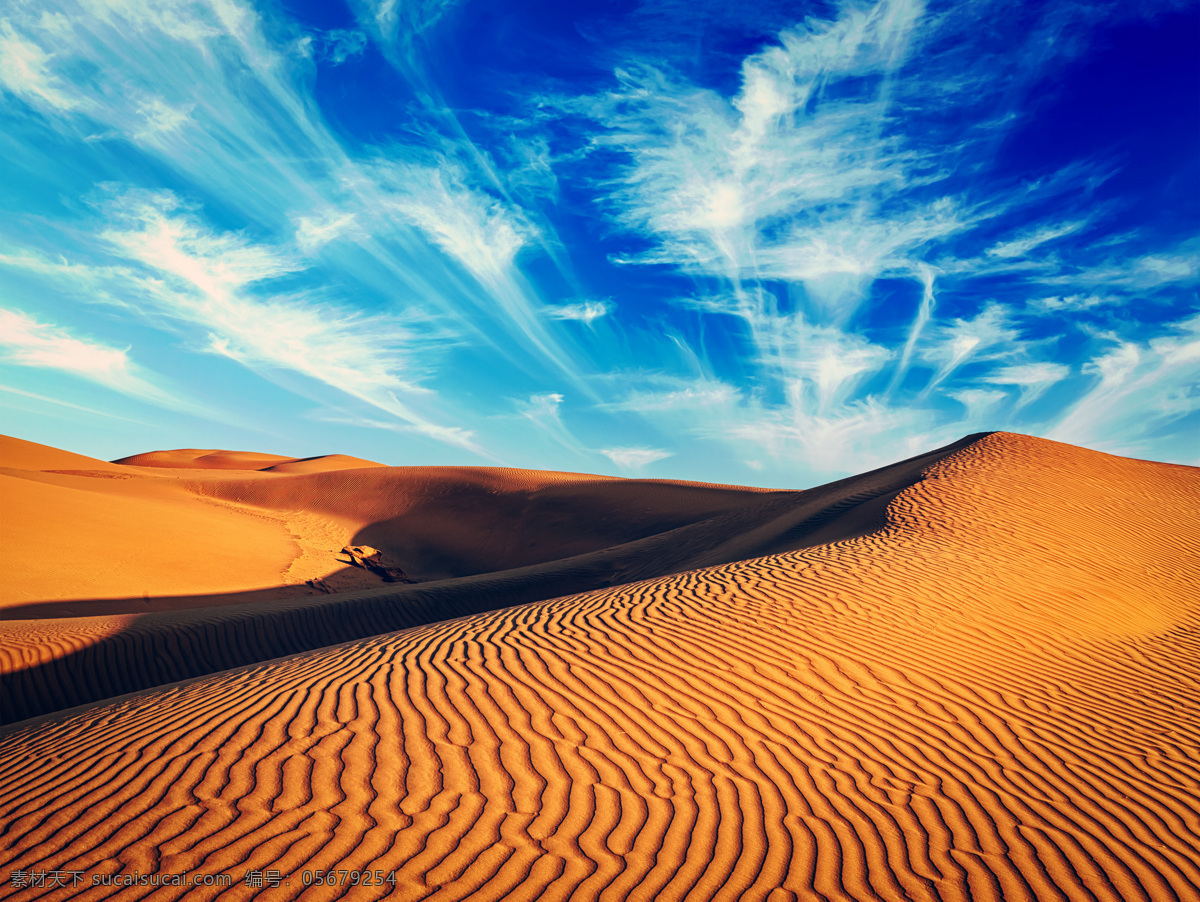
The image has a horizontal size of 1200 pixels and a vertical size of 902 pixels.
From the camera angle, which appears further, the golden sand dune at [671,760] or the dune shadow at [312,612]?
the dune shadow at [312,612]

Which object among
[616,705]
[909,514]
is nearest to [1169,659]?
[909,514]

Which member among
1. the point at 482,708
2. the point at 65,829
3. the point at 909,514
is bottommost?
the point at 65,829

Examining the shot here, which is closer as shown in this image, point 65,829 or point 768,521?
point 65,829

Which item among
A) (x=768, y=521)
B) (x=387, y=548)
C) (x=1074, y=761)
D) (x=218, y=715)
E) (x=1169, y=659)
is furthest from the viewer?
(x=387, y=548)

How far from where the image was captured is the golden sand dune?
117 inches

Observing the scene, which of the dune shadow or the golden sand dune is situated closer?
the golden sand dune

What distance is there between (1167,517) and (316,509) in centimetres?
3503

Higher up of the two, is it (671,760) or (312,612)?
(671,760)

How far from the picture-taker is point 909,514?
1262 cm

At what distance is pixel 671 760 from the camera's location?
397cm

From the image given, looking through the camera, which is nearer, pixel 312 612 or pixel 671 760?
pixel 671 760

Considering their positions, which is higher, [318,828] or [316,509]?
[316,509]

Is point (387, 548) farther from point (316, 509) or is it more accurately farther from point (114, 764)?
point (114, 764)

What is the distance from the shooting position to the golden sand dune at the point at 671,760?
117 inches
